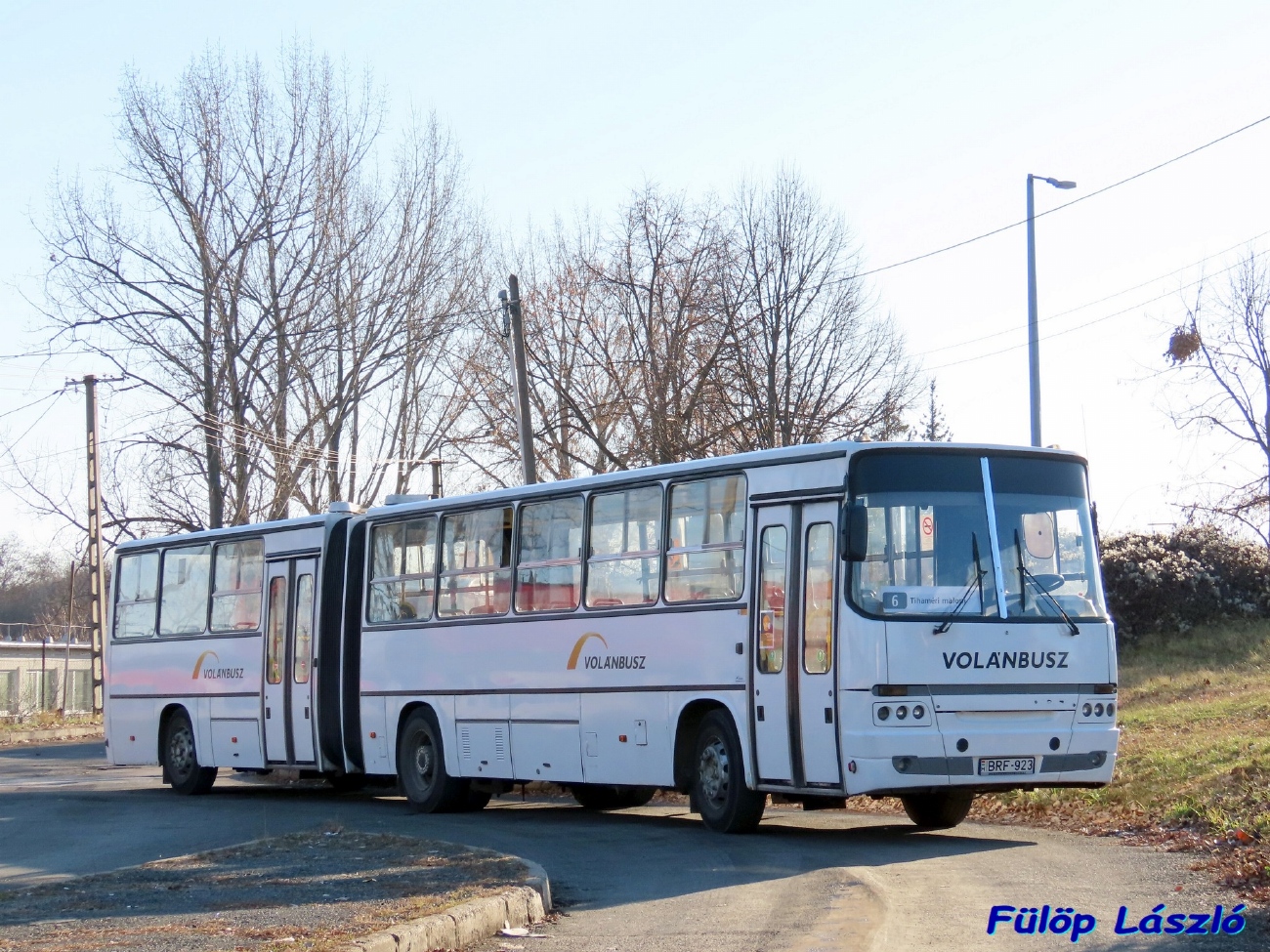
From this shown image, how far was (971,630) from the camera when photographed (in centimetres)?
1248

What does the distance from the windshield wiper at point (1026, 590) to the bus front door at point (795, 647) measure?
4.89 ft

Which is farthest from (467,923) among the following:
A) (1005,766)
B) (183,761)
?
(183,761)

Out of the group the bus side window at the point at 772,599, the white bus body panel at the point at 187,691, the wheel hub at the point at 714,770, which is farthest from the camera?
the white bus body panel at the point at 187,691

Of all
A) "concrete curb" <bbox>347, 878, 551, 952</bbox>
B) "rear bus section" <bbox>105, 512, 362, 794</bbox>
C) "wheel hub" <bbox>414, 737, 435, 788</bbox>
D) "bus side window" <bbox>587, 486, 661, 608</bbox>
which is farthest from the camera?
"rear bus section" <bbox>105, 512, 362, 794</bbox>

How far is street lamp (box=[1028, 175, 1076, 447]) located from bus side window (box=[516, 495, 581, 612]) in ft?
30.4

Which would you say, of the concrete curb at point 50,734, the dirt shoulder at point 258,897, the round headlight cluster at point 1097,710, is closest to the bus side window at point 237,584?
the dirt shoulder at point 258,897

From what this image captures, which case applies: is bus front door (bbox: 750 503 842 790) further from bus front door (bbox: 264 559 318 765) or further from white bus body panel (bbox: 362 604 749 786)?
bus front door (bbox: 264 559 318 765)

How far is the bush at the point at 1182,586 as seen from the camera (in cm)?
2925

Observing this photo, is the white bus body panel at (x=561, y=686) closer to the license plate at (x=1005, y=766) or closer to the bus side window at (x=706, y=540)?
the bus side window at (x=706, y=540)

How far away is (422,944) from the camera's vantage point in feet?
26.5

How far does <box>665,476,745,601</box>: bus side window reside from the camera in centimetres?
1384

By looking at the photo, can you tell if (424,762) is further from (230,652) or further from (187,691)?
(187,691)

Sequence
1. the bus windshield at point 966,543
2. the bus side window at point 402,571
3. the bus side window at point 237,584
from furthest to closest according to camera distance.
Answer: the bus side window at point 237,584, the bus side window at point 402,571, the bus windshield at point 966,543

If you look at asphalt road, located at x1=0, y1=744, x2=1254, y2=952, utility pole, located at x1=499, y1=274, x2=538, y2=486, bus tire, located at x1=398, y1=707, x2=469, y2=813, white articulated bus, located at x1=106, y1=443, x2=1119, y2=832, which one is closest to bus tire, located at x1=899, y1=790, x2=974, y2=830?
white articulated bus, located at x1=106, y1=443, x2=1119, y2=832
